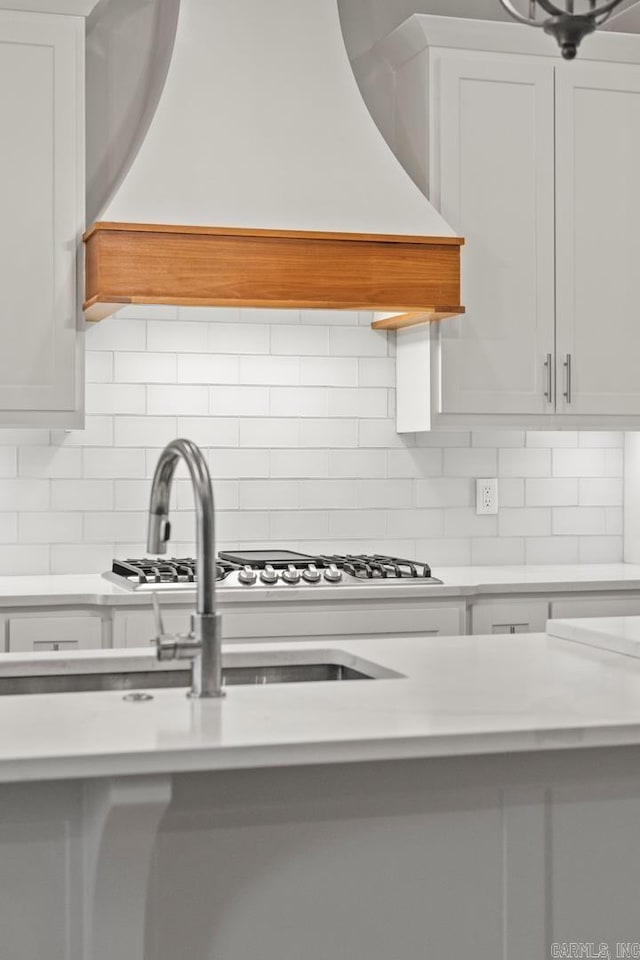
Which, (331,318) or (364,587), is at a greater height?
(331,318)

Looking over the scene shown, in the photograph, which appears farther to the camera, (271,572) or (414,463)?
(414,463)

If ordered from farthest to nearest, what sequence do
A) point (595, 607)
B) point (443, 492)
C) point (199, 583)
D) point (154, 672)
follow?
point (443, 492) → point (595, 607) → point (154, 672) → point (199, 583)

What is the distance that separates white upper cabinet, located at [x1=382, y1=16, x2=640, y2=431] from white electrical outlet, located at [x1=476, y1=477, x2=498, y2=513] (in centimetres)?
44

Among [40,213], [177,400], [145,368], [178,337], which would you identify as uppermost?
[40,213]

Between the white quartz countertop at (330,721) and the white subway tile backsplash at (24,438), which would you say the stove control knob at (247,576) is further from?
the white quartz countertop at (330,721)

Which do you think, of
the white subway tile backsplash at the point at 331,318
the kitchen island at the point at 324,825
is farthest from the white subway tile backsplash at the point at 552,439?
the kitchen island at the point at 324,825

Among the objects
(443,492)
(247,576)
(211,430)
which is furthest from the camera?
(443,492)

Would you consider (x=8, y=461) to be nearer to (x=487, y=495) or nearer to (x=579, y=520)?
(x=487, y=495)

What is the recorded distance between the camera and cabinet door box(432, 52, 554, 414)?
13.4 ft

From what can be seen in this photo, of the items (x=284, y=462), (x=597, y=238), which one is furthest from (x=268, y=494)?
(x=597, y=238)

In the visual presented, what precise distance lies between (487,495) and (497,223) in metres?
1.01

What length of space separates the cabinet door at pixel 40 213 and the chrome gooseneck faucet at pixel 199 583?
196cm

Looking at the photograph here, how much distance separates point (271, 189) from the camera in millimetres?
3828

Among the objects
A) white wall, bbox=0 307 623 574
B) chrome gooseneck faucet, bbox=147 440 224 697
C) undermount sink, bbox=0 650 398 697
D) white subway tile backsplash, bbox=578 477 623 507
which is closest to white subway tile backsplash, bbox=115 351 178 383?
white wall, bbox=0 307 623 574
